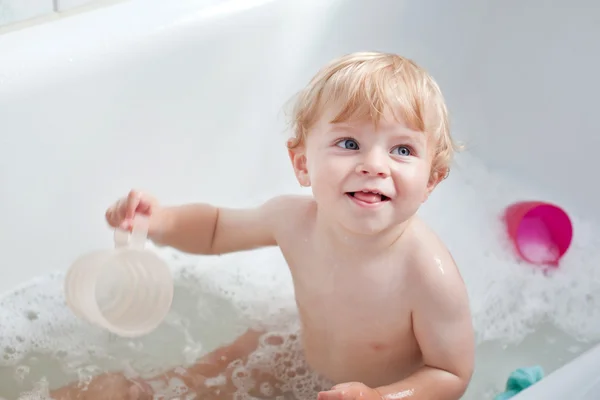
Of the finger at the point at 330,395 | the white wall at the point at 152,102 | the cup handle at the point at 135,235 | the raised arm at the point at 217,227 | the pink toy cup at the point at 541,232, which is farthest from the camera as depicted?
the pink toy cup at the point at 541,232

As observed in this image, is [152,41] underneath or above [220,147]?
above

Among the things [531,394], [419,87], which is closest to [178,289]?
[419,87]

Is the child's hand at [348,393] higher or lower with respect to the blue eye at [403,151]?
lower

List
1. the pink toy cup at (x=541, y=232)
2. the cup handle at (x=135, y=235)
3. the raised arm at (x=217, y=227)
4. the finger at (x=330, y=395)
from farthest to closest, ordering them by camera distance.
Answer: the pink toy cup at (x=541, y=232) < the raised arm at (x=217, y=227) < the cup handle at (x=135, y=235) < the finger at (x=330, y=395)

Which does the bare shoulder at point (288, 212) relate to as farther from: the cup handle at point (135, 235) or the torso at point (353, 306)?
the cup handle at point (135, 235)

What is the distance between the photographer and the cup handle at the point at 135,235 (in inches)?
40.3

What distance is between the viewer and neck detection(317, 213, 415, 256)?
1.04 meters

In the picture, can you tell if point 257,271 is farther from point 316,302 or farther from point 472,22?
point 472,22

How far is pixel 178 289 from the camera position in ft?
4.58

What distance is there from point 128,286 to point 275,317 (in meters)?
0.35

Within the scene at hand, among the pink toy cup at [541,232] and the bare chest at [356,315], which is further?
the pink toy cup at [541,232]

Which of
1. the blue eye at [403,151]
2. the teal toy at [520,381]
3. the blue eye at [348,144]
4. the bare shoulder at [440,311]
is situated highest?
the blue eye at [348,144]

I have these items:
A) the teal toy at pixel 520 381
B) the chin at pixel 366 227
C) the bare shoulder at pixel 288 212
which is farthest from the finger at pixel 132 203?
the teal toy at pixel 520 381

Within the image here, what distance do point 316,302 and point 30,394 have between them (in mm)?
387
